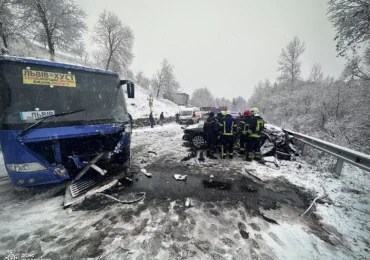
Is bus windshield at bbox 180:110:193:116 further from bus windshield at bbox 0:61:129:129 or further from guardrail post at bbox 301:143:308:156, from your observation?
bus windshield at bbox 0:61:129:129

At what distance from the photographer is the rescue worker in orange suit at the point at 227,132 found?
612cm

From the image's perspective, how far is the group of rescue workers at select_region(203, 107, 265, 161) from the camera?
19.5ft

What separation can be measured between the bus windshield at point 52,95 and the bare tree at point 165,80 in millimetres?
43387

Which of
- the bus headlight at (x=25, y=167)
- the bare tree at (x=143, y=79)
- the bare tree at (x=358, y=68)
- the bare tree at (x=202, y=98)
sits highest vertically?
the bare tree at (x=143, y=79)

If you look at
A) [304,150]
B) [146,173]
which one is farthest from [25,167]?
[304,150]

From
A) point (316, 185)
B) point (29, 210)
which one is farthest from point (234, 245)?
point (29, 210)

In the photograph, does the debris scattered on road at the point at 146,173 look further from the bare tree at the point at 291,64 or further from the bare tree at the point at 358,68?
the bare tree at the point at 291,64

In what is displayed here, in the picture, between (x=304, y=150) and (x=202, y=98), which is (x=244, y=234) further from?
(x=202, y=98)

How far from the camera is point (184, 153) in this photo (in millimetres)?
6984

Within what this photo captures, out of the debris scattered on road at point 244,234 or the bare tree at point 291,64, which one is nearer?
the debris scattered on road at point 244,234

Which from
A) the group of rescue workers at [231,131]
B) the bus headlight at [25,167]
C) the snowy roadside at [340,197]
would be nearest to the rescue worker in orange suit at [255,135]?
the group of rescue workers at [231,131]

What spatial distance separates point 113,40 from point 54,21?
12557 mm

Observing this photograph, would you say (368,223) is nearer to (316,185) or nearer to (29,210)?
(316,185)

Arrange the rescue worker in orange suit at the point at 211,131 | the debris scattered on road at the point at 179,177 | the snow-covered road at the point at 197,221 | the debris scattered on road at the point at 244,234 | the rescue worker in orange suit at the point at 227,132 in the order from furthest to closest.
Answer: the rescue worker in orange suit at the point at 211,131 < the rescue worker in orange suit at the point at 227,132 < the debris scattered on road at the point at 179,177 < the debris scattered on road at the point at 244,234 < the snow-covered road at the point at 197,221
